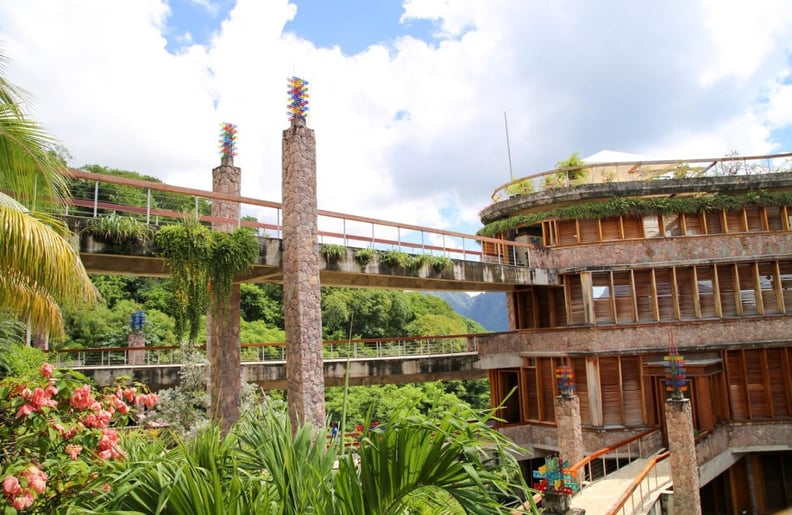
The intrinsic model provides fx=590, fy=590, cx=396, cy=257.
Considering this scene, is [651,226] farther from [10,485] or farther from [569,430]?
[10,485]

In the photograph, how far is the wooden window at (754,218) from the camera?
20.0 m

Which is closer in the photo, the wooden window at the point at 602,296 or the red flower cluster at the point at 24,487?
the red flower cluster at the point at 24,487

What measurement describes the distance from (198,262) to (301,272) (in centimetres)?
215

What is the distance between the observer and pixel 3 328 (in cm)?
1590

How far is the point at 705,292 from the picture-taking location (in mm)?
19656

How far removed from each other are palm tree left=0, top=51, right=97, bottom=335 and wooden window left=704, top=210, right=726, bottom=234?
1928 centimetres

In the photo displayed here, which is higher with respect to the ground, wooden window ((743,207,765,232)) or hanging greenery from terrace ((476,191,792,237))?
hanging greenery from terrace ((476,191,792,237))

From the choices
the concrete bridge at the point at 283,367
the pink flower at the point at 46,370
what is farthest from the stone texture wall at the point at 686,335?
the pink flower at the point at 46,370

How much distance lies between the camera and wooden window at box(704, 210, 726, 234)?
20078 mm

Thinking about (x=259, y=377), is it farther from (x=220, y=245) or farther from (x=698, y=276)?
(x=698, y=276)

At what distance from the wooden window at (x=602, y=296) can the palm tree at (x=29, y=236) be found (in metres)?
16.1

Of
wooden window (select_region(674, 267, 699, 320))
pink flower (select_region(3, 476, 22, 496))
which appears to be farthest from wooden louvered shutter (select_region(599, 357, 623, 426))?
pink flower (select_region(3, 476, 22, 496))

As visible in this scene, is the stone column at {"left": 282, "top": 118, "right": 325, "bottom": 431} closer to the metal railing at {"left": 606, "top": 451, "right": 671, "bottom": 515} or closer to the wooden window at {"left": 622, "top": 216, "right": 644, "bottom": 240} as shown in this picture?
the metal railing at {"left": 606, "top": 451, "right": 671, "bottom": 515}

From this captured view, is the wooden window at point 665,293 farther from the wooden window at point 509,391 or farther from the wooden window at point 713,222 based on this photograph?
the wooden window at point 509,391
